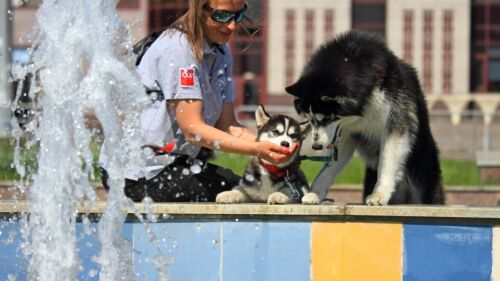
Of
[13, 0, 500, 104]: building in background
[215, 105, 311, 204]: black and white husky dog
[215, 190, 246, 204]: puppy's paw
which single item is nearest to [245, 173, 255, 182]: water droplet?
[215, 105, 311, 204]: black and white husky dog

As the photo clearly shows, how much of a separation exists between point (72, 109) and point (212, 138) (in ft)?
2.16

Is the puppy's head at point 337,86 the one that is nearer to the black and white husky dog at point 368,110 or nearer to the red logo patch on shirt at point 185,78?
the black and white husky dog at point 368,110

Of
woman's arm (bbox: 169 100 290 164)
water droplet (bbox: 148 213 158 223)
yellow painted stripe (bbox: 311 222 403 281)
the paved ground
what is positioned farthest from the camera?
the paved ground

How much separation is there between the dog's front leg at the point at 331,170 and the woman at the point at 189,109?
472 mm

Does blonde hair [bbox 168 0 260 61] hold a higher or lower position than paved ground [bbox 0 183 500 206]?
higher

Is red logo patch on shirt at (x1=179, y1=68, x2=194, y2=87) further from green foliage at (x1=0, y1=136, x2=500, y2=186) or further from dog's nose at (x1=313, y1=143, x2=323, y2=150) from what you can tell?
green foliage at (x1=0, y1=136, x2=500, y2=186)

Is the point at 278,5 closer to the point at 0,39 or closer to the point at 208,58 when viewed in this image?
the point at 0,39

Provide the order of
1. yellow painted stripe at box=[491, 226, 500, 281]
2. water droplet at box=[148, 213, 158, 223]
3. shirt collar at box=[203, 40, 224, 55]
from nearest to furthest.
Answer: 1. yellow painted stripe at box=[491, 226, 500, 281]
2. water droplet at box=[148, 213, 158, 223]
3. shirt collar at box=[203, 40, 224, 55]

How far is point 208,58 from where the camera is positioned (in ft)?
19.7

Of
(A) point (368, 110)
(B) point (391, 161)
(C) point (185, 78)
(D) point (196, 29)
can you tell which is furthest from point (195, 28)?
(B) point (391, 161)

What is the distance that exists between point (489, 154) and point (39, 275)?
10.9m

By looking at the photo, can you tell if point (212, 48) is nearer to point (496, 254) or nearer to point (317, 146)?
point (317, 146)

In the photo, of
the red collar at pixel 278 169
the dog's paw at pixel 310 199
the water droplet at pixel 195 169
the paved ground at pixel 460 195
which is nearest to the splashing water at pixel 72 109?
the water droplet at pixel 195 169

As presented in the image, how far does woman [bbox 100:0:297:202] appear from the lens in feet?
18.9
